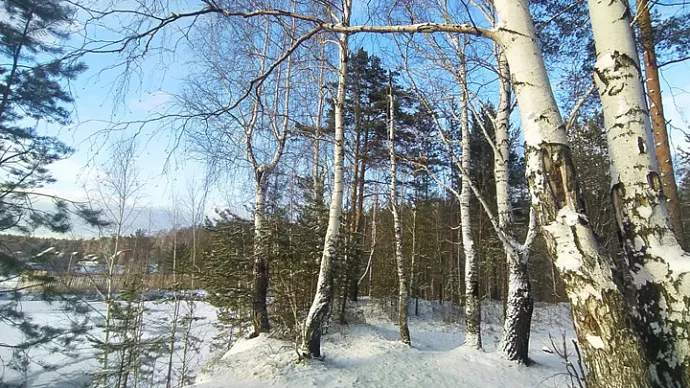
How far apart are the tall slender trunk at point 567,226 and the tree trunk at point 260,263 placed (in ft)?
20.7

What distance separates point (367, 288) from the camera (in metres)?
16.5

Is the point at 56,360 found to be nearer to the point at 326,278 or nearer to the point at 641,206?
the point at 326,278

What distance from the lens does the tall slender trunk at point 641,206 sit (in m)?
1.50

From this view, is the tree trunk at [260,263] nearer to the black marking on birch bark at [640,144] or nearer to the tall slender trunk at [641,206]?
the tall slender trunk at [641,206]

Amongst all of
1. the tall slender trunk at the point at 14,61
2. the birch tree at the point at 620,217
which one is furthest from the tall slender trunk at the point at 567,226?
the tall slender trunk at the point at 14,61

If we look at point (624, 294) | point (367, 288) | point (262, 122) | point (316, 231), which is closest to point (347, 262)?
point (316, 231)

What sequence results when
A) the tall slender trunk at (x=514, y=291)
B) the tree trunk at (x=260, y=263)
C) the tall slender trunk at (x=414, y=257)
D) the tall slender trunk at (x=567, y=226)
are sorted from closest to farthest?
1. the tall slender trunk at (x=567, y=226)
2. the tall slender trunk at (x=514, y=291)
3. the tree trunk at (x=260, y=263)
4. the tall slender trunk at (x=414, y=257)

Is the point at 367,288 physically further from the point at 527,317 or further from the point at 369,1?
the point at 369,1

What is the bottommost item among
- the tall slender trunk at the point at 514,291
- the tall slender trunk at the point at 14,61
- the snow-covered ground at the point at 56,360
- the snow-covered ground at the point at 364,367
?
the snow-covered ground at the point at 56,360

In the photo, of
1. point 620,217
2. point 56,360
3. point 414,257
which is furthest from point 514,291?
point 56,360

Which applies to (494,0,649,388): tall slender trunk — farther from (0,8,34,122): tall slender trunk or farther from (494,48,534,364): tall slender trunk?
(0,8,34,122): tall slender trunk

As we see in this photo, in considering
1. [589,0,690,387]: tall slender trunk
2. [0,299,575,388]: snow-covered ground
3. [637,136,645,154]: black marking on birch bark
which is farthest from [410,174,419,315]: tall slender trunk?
[637,136,645,154]: black marking on birch bark

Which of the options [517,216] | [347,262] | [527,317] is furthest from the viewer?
[517,216]

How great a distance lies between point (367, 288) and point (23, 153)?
13.6m
